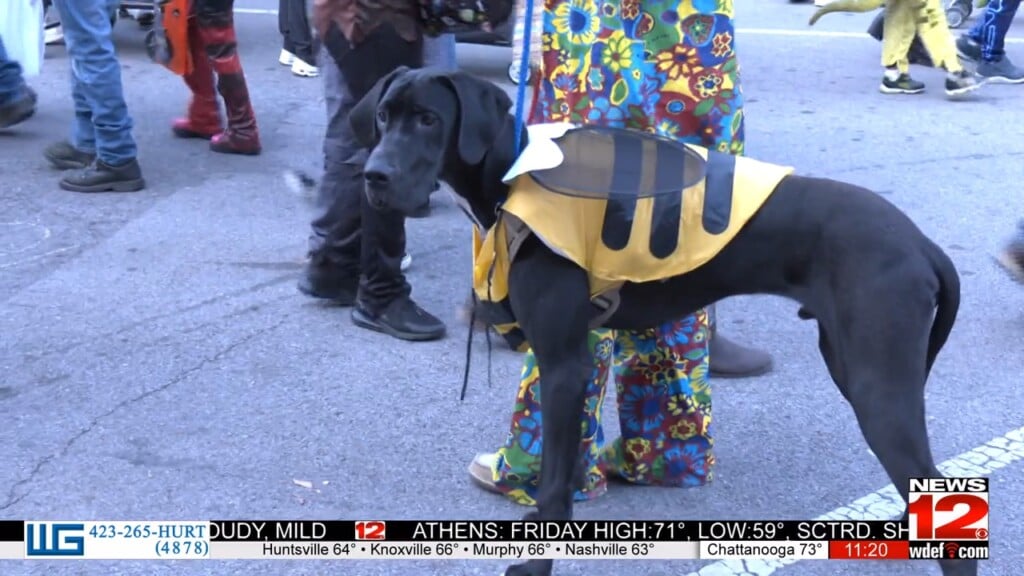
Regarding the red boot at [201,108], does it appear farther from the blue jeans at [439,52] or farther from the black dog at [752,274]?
the black dog at [752,274]

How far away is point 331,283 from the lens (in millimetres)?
4641

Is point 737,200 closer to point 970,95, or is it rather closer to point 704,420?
point 704,420

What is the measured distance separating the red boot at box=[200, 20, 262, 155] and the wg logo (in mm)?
3627

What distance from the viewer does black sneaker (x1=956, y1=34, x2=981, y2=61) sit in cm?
889

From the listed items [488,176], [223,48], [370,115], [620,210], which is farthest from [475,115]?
[223,48]

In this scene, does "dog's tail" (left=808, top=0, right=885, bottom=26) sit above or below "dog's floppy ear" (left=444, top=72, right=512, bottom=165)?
below

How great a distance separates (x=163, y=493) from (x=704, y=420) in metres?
1.55

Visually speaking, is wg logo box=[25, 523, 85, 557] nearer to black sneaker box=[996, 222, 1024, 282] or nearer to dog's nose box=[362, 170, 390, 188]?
dog's nose box=[362, 170, 390, 188]

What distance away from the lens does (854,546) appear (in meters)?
3.00

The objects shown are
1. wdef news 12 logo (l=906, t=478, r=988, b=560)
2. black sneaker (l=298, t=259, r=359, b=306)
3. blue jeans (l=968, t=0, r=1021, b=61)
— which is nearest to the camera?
wdef news 12 logo (l=906, t=478, r=988, b=560)

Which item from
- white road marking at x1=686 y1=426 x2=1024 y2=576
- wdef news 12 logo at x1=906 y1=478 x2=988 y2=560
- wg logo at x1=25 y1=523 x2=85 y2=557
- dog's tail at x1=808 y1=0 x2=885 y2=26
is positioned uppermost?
dog's tail at x1=808 y1=0 x2=885 y2=26

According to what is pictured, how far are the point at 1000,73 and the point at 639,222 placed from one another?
272 inches

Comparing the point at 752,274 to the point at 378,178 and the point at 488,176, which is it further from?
the point at 378,178

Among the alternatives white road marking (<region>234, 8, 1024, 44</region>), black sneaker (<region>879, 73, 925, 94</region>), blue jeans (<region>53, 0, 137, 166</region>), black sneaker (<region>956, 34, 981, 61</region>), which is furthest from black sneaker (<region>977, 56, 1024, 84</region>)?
blue jeans (<region>53, 0, 137, 166</region>)
